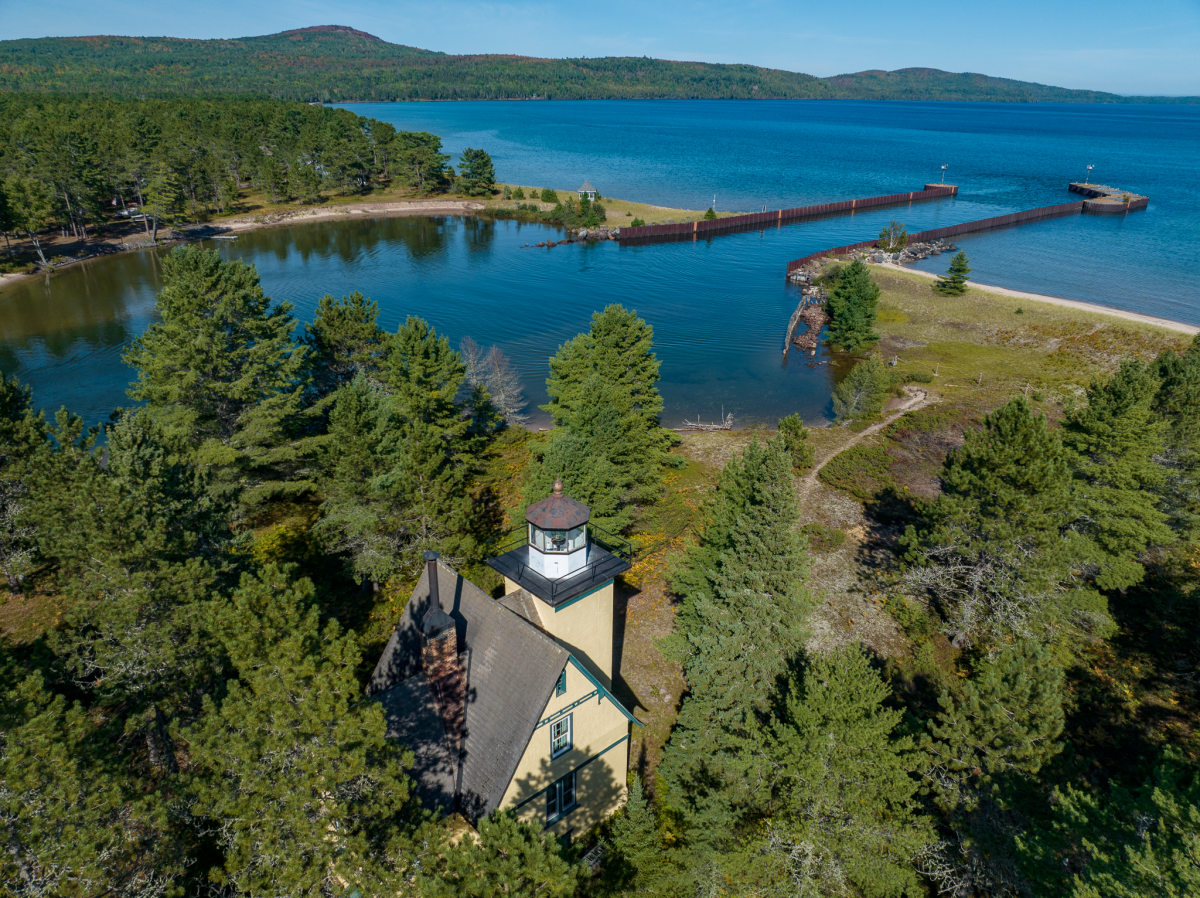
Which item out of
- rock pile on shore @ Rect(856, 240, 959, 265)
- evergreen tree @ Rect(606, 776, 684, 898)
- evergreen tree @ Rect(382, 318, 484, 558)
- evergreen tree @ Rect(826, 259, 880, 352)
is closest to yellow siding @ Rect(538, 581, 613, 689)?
evergreen tree @ Rect(606, 776, 684, 898)

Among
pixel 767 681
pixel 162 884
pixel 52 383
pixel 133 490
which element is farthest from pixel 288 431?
pixel 52 383

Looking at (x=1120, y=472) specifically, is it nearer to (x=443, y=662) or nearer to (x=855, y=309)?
(x=443, y=662)

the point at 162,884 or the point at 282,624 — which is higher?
the point at 282,624

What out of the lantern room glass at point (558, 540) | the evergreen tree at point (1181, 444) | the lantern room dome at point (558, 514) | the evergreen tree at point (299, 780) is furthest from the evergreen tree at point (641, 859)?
the evergreen tree at point (1181, 444)

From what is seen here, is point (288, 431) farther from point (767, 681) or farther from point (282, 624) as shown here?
point (767, 681)

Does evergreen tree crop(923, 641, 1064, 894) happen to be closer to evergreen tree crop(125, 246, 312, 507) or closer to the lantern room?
the lantern room

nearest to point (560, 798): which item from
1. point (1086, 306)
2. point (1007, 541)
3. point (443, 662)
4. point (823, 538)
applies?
point (443, 662)
